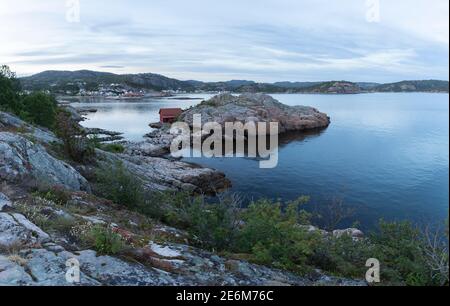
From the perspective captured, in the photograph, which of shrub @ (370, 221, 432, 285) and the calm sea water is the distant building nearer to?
the calm sea water

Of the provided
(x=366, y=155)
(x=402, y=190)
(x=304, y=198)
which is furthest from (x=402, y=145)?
(x=304, y=198)

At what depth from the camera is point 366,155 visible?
164 ft

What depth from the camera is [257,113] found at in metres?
79.4

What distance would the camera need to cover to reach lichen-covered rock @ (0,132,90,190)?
11.8m

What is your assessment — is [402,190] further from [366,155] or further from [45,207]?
[45,207]

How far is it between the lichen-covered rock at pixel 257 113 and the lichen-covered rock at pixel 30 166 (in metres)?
59.3

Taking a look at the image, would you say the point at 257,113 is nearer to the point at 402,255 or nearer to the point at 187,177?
the point at 187,177

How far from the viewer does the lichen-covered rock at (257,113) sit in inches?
3034

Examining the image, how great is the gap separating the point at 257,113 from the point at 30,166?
Result: 68704 mm

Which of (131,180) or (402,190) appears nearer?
(131,180)

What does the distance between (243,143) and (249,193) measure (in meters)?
29.3

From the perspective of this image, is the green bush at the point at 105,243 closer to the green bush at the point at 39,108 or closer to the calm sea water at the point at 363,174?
the calm sea water at the point at 363,174

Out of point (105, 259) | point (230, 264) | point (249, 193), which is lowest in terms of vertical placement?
point (249, 193)
